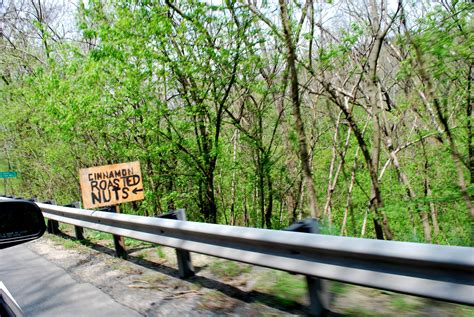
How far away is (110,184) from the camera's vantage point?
5.92m

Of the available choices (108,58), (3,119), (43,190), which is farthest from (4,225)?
(43,190)

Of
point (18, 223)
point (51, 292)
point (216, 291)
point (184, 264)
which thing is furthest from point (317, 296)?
point (51, 292)

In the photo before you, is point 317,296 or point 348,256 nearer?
point 348,256

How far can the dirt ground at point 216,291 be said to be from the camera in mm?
2914

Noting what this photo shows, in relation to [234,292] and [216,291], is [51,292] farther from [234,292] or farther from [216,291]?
[234,292]

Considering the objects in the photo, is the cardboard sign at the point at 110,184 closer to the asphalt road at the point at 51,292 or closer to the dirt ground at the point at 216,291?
the dirt ground at the point at 216,291

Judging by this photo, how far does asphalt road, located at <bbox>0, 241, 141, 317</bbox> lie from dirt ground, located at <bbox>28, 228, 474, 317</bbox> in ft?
0.42

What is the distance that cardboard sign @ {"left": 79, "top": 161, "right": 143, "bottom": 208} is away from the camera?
5.81 metres

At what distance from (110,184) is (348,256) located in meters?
4.29

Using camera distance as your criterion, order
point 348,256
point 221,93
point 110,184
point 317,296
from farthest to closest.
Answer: point 221,93 → point 110,184 → point 317,296 → point 348,256

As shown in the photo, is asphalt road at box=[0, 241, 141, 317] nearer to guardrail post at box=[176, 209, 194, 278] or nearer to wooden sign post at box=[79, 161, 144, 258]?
guardrail post at box=[176, 209, 194, 278]

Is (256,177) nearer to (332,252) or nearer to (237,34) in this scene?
(237,34)

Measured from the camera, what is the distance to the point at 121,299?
12.4 ft

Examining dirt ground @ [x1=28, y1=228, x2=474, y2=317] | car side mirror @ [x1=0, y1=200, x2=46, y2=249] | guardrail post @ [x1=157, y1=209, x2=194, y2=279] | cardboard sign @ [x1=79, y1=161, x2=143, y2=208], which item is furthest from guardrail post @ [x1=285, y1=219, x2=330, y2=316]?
cardboard sign @ [x1=79, y1=161, x2=143, y2=208]
